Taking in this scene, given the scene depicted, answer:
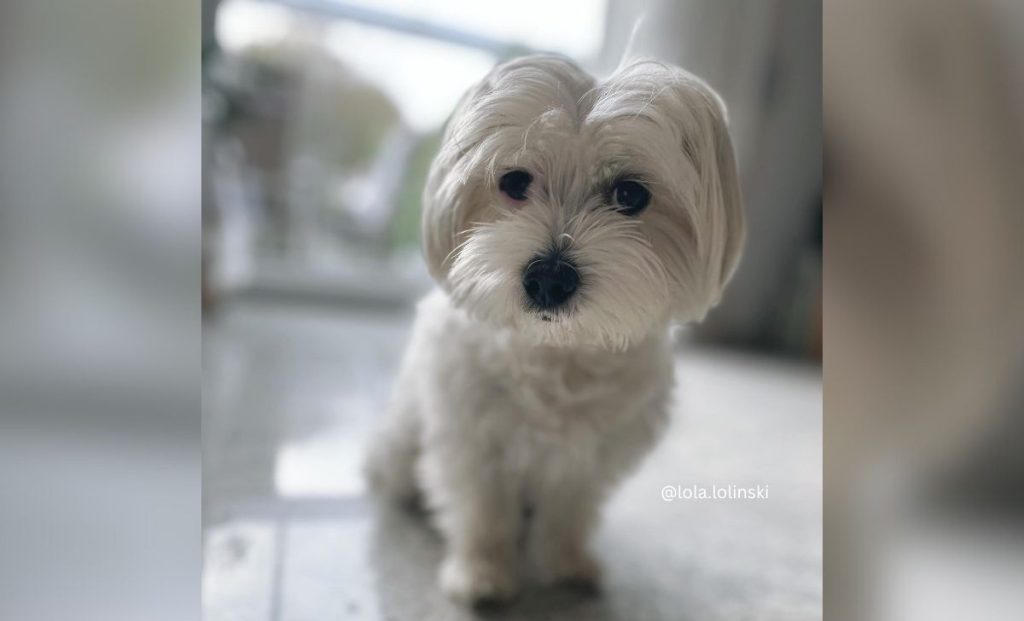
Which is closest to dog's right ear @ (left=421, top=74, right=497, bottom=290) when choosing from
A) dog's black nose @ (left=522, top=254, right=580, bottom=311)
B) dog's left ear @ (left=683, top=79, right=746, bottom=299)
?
dog's black nose @ (left=522, top=254, right=580, bottom=311)

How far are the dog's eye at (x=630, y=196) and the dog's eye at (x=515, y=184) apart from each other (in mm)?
103

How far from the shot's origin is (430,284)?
1032mm

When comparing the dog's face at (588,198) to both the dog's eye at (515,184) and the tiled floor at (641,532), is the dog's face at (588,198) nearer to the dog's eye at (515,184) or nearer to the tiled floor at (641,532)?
the dog's eye at (515,184)

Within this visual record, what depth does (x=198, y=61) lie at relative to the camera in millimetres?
519

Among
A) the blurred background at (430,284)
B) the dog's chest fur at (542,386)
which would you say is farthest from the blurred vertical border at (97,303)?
the dog's chest fur at (542,386)

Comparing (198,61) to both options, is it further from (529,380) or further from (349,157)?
(349,157)

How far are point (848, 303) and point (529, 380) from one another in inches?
16.0

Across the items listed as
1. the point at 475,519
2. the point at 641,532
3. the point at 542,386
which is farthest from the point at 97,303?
the point at 641,532

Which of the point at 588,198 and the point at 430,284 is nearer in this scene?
the point at 588,198

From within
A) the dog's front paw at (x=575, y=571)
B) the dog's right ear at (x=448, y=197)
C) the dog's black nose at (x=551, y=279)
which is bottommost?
the dog's front paw at (x=575, y=571)

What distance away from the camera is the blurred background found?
69cm

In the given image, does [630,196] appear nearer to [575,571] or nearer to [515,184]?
[515,184]

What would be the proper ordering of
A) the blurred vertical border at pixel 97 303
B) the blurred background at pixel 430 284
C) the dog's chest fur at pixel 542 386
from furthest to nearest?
the dog's chest fur at pixel 542 386 < the blurred background at pixel 430 284 < the blurred vertical border at pixel 97 303

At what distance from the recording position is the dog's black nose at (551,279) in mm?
691
